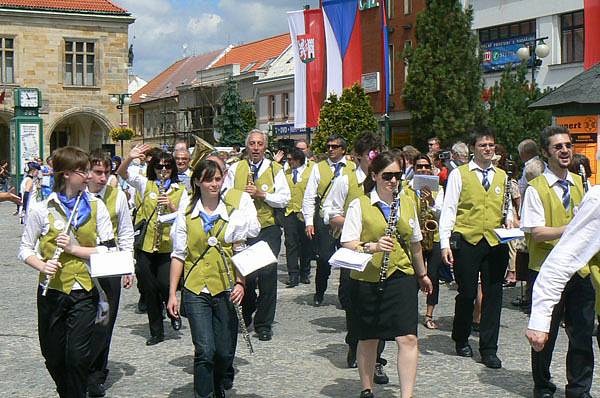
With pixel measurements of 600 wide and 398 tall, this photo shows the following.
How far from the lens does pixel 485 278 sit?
8.15 m

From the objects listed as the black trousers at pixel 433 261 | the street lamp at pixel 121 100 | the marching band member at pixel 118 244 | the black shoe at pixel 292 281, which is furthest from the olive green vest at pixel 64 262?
the street lamp at pixel 121 100

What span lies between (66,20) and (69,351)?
161ft

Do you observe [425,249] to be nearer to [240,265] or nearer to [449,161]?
[449,161]

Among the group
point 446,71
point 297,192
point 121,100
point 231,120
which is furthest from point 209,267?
point 231,120

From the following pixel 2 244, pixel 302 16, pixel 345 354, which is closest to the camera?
pixel 345 354

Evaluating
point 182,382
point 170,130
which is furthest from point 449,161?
point 170,130

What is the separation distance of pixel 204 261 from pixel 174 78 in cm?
8075

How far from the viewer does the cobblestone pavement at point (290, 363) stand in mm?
7164

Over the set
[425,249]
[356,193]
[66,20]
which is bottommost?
[425,249]

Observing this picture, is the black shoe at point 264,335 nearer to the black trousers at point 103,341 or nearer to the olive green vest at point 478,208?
the black trousers at point 103,341

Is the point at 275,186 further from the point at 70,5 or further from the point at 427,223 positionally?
the point at 70,5

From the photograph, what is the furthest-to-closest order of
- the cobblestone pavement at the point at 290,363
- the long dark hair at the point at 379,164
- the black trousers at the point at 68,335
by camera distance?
the cobblestone pavement at the point at 290,363, the long dark hair at the point at 379,164, the black trousers at the point at 68,335

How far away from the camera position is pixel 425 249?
32.4ft

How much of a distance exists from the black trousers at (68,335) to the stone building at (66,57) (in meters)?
47.9
